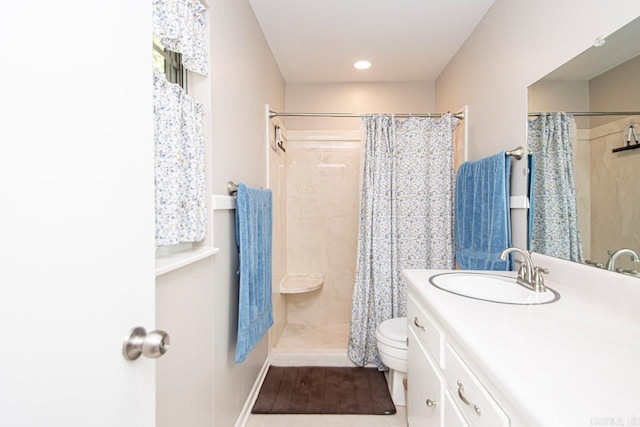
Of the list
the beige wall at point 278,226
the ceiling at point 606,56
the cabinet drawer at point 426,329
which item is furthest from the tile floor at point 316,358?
the ceiling at point 606,56

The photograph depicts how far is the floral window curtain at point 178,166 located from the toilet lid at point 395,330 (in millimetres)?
1289

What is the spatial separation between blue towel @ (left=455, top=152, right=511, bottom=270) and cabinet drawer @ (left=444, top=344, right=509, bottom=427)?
0.89 metres

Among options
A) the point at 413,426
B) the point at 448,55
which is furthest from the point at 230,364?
the point at 448,55

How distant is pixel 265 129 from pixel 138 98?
1.68m

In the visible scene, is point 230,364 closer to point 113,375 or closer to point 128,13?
point 113,375

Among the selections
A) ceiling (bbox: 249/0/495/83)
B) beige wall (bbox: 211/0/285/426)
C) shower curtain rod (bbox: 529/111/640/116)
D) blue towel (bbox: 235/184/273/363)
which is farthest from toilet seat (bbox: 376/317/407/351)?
ceiling (bbox: 249/0/495/83)

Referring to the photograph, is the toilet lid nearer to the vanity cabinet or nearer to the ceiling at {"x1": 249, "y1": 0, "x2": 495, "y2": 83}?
the vanity cabinet

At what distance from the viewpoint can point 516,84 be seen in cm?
160

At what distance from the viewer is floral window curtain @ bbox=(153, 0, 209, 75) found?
39.7 inches

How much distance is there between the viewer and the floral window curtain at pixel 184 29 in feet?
3.31

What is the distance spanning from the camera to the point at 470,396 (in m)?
0.82

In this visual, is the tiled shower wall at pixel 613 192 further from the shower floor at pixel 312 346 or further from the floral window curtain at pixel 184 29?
the shower floor at pixel 312 346

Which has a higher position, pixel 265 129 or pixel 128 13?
pixel 265 129

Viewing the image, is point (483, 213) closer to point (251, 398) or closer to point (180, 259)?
point (180, 259)
